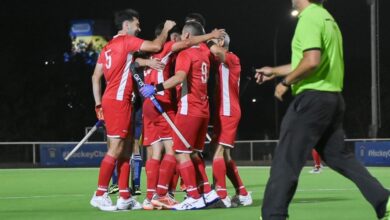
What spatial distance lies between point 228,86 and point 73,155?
1958cm

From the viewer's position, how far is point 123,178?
378 inches

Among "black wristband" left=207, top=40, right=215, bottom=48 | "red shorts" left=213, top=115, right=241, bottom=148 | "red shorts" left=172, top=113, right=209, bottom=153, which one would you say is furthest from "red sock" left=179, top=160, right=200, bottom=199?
"black wristband" left=207, top=40, right=215, bottom=48

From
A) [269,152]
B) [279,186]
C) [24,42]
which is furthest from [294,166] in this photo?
[24,42]

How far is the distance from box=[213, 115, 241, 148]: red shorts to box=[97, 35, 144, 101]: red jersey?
4.27ft

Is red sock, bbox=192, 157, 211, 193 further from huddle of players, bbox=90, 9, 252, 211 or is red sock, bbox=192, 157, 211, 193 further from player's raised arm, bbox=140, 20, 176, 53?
player's raised arm, bbox=140, 20, 176, 53

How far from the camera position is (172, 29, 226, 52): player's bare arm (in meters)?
8.97

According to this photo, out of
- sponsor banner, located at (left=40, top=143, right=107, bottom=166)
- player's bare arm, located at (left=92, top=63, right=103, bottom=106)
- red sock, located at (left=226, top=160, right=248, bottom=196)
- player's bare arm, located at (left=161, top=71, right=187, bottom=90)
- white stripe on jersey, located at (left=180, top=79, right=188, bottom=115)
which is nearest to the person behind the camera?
player's bare arm, located at (left=161, top=71, right=187, bottom=90)

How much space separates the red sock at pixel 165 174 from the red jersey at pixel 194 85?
2.20 ft

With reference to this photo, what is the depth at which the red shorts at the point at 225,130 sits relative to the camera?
32.3ft

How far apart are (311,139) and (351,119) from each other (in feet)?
219

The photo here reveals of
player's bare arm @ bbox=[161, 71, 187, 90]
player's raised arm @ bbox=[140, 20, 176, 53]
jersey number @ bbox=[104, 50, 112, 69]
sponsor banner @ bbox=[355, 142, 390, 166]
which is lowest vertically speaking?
sponsor banner @ bbox=[355, 142, 390, 166]

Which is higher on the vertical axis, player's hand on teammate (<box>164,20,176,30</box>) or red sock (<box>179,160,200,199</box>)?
player's hand on teammate (<box>164,20,176,30</box>)

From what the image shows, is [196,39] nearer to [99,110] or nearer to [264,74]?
[99,110]

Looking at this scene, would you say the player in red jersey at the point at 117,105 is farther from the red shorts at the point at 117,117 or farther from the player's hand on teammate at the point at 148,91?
the player's hand on teammate at the point at 148,91
